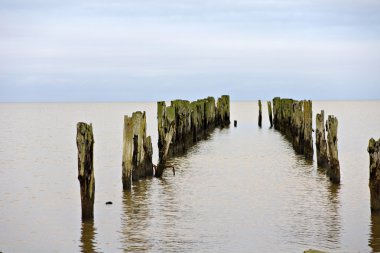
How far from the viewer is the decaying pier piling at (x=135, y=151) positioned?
50.1ft

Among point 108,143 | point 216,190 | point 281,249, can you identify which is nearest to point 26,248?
point 281,249

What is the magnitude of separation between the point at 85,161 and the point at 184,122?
14.4 meters

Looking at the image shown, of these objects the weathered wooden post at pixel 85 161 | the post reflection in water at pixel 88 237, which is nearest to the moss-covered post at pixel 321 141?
the weathered wooden post at pixel 85 161

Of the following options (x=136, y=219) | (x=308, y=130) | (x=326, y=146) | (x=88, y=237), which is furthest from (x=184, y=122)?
(x=88, y=237)

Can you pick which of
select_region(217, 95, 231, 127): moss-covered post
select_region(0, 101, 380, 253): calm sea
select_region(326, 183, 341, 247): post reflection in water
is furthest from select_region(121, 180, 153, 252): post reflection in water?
select_region(217, 95, 231, 127): moss-covered post

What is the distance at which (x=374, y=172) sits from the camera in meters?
12.3

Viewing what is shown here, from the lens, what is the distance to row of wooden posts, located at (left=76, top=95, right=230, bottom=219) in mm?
11984

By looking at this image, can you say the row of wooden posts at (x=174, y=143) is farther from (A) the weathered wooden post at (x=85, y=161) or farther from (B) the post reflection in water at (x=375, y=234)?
(B) the post reflection in water at (x=375, y=234)

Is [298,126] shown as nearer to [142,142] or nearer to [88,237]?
[142,142]

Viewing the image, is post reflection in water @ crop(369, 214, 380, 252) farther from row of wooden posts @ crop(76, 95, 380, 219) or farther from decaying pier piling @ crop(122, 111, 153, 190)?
decaying pier piling @ crop(122, 111, 153, 190)

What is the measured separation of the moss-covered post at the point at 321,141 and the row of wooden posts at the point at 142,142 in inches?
157

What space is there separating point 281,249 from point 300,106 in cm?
1673

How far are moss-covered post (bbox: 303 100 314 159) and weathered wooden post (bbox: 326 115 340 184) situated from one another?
183 inches

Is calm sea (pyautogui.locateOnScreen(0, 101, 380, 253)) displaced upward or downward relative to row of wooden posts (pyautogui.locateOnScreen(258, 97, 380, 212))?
downward
